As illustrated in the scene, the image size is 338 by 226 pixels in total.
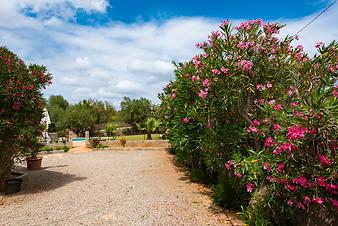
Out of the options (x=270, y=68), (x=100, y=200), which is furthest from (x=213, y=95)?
(x=100, y=200)

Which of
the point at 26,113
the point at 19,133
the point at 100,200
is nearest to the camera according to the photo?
the point at 100,200

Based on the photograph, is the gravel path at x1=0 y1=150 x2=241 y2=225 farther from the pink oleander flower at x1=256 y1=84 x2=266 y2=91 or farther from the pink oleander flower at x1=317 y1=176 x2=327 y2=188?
the pink oleander flower at x1=256 y1=84 x2=266 y2=91

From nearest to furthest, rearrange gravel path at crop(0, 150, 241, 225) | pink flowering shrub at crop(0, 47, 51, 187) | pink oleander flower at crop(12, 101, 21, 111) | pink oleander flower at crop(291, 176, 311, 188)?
1. pink oleander flower at crop(291, 176, 311, 188)
2. gravel path at crop(0, 150, 241, 225)
3. pink flowering shrub at crop(0, 47, 51, 187)
4. pink oleander flower at crop(12, 101, 21, 111)

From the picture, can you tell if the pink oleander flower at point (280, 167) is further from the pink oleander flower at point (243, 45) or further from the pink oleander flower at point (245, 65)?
the pink oleander flower at point (243, 45)

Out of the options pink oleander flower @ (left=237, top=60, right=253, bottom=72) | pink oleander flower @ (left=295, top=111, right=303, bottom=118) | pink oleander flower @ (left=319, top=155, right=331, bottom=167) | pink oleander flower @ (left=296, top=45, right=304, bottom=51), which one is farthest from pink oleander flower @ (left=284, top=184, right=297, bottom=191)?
pink oleander flower @ (left=296, top=45, right=304, bottom=51)

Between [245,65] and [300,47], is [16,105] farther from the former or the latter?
[300,47]

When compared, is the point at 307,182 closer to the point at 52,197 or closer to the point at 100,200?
the point at 100,200

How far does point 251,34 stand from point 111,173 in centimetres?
823

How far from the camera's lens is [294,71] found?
525 cm

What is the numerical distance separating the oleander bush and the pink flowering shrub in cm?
468

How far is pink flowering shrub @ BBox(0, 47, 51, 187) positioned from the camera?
7.74m

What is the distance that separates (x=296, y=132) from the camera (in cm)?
332

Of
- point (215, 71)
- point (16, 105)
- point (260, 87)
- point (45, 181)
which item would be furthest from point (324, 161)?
point (45, 181)

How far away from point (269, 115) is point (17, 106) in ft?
23.3
